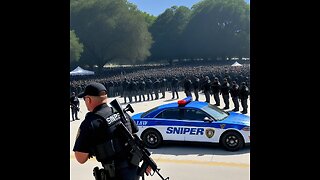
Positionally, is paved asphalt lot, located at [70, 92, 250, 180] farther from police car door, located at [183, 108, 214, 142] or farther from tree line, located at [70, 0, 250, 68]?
tree line, located at [70, 0, 250, 68]

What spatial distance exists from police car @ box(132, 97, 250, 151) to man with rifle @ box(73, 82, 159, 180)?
558 cm

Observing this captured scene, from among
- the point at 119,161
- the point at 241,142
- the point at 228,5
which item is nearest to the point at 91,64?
the point at 228,5

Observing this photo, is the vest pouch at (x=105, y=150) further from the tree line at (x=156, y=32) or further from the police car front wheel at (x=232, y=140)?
the tree line at (x=156, y=32)

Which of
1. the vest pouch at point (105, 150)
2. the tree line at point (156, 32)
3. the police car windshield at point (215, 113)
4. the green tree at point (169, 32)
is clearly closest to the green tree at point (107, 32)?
the tree line at point (156, 32)

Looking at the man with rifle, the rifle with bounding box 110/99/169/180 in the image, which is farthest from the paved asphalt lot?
the man with rifle

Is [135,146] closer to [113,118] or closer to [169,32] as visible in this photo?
[113,118]

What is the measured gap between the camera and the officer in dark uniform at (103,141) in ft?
12.8

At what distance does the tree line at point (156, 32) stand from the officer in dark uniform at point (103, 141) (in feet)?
180

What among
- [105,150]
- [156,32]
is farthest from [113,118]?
[156,32]

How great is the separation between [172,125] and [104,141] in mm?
6088
